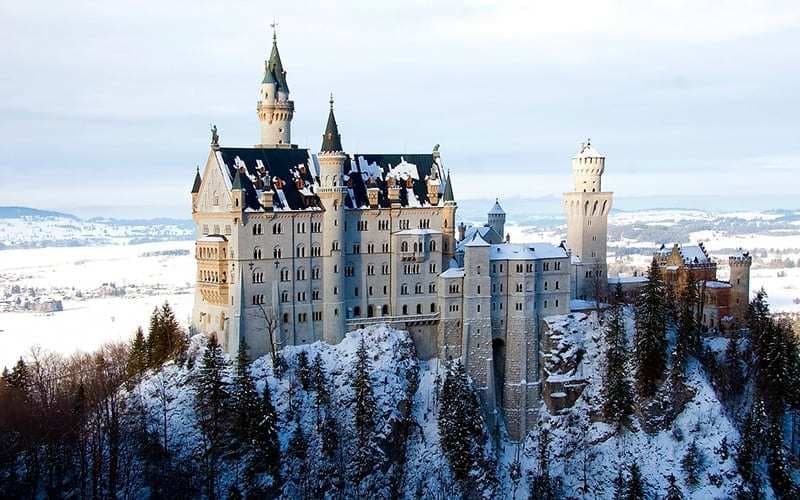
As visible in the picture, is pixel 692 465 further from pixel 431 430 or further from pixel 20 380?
pixel 20 380

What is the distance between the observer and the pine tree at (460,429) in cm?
8556

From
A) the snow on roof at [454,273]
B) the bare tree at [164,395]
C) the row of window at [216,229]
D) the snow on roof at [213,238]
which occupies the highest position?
the row of window at [216,229]

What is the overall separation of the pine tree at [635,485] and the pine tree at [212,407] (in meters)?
34.9

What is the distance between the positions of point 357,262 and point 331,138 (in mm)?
12307

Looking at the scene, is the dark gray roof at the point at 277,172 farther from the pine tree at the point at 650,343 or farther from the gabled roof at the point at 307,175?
the pine tree at the point at 650,343

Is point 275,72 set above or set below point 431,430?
A: above

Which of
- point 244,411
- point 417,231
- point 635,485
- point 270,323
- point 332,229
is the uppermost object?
point 332,229

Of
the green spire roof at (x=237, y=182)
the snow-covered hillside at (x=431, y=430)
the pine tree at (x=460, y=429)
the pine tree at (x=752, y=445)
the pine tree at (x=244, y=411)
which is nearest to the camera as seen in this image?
the pine tree at (x=244, y=411)

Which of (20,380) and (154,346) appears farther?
(154,346)

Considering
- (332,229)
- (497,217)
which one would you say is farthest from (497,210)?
(332,229)

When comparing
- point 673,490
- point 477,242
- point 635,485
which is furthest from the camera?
point 477,242

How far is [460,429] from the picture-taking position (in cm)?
8600

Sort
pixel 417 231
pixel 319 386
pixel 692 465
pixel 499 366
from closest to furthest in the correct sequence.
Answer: pixel 692 465, pixel 319 386, pixel 417 231, pixel 499 366

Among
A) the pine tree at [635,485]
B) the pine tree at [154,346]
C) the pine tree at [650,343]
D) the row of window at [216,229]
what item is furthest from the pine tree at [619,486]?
the pine tree at [154,346]
